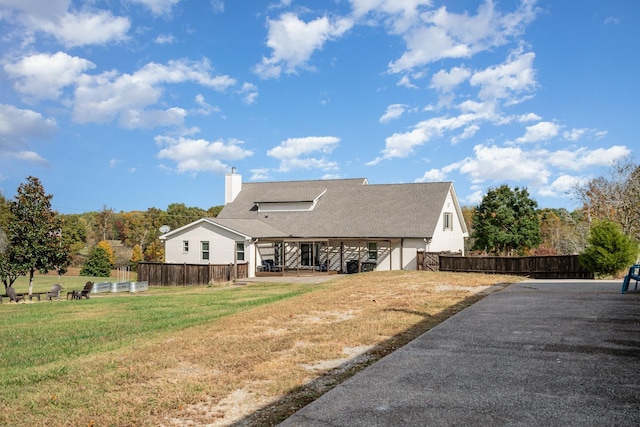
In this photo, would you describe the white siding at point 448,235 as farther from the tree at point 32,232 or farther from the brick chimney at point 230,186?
the tree at point 32,232

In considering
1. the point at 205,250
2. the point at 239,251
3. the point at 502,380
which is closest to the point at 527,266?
the point at 239,251

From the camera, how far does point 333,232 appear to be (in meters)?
34.9

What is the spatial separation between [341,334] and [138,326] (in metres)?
6.50

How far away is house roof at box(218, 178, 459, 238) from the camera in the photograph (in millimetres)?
33719

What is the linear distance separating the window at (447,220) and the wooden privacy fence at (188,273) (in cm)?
1441

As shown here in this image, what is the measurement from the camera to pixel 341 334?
9633 mm

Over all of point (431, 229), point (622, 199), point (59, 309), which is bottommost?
point (59, 309)

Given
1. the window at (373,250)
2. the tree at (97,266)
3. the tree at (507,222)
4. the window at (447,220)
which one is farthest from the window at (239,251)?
the tree at (97,266)

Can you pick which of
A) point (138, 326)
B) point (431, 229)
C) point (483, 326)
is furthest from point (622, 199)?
point (138, 326)

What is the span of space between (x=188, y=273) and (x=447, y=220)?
734 inches

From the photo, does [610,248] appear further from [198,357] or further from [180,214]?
[180,214]

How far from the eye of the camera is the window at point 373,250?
33.8m

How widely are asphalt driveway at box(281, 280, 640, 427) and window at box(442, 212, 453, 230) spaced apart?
25.2 meters

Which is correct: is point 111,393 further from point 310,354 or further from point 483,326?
point 483,326
